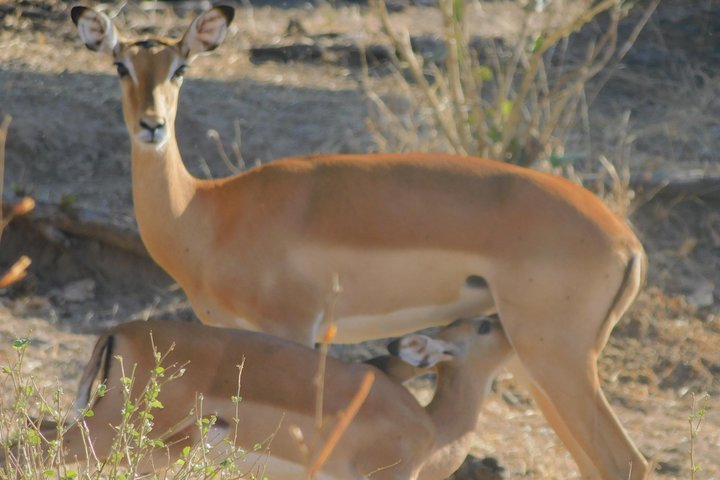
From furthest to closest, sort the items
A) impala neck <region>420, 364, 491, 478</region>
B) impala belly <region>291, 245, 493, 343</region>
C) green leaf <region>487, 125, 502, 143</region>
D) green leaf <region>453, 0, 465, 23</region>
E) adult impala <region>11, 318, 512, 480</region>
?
1. green leaf <region>487, 125, 502, 143</region>
2. green leaf <region>453, 0, 465, 23</region>
3. impala belly <region>291, 245, 493, 343</region>
4. impala neck <region>420, 364, 491, 478</region>
5. adult impala <region>11, 318, 512, 480</region>

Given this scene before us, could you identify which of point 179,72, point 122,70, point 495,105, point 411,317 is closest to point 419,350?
point 411,317

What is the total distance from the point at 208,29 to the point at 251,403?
5.39ft

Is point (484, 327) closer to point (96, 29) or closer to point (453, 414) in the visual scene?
point (453, 414)

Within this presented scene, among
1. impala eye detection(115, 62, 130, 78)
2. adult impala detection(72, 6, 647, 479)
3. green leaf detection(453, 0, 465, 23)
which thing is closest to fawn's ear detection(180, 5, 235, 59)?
adult impala detection(72, 6, 647, 479)

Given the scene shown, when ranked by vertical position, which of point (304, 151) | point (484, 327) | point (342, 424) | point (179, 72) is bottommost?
point (304, 151)

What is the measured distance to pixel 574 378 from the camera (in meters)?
4.86

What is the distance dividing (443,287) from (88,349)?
1842 mm

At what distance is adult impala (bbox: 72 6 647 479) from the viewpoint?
4.86 metres

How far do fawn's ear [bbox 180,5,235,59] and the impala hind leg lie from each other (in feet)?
4.90

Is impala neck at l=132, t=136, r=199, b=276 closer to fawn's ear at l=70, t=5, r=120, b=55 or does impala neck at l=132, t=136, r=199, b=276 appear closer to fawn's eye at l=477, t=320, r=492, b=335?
fawn's ear at l=70, t=5, r=120, b=55

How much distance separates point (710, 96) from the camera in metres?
8.89

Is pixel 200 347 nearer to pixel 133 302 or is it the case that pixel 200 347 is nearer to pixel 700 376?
pixel 133 302

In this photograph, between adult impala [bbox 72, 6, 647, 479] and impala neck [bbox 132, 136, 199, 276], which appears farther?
impala neck [bbox 132, 136, 199, 276]

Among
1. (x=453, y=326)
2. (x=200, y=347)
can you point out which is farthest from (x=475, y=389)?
(x=200, y=347)
